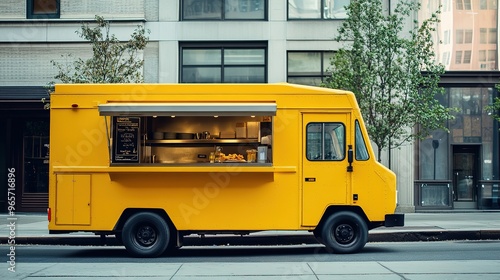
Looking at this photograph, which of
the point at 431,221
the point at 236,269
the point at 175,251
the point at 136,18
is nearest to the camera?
the point at 236,269

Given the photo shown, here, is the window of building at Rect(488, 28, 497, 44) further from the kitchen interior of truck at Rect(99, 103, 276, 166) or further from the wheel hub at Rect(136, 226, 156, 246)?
the wheel hub at Rect(136, 226, 156, 246)

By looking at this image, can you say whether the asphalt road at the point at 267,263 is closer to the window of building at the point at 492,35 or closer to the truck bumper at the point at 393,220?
the truck bumper at the point at 393,220

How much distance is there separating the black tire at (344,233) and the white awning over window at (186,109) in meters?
2.41

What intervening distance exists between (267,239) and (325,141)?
11.7 feet

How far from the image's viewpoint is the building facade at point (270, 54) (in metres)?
23.9

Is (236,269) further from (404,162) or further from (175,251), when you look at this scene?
(404,162)

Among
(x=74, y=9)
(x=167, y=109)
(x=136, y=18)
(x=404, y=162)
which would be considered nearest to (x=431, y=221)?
(x=404, y=162)

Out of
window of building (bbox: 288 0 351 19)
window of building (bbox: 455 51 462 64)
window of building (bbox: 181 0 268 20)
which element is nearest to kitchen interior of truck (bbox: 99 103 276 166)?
window of building (bbox: 181 0 268 20)

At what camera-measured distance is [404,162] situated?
2375 centimetres

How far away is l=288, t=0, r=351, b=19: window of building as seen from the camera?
24.2 m

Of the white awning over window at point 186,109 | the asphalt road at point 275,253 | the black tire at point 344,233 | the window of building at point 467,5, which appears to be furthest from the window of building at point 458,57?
the white awning over window at point 186,109

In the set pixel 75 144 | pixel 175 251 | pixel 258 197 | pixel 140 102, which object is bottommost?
pixel 175 251

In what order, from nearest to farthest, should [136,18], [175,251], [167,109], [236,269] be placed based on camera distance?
[236,269]
[167,109]
[175,251]
[136,18]

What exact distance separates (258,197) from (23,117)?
1412cm
